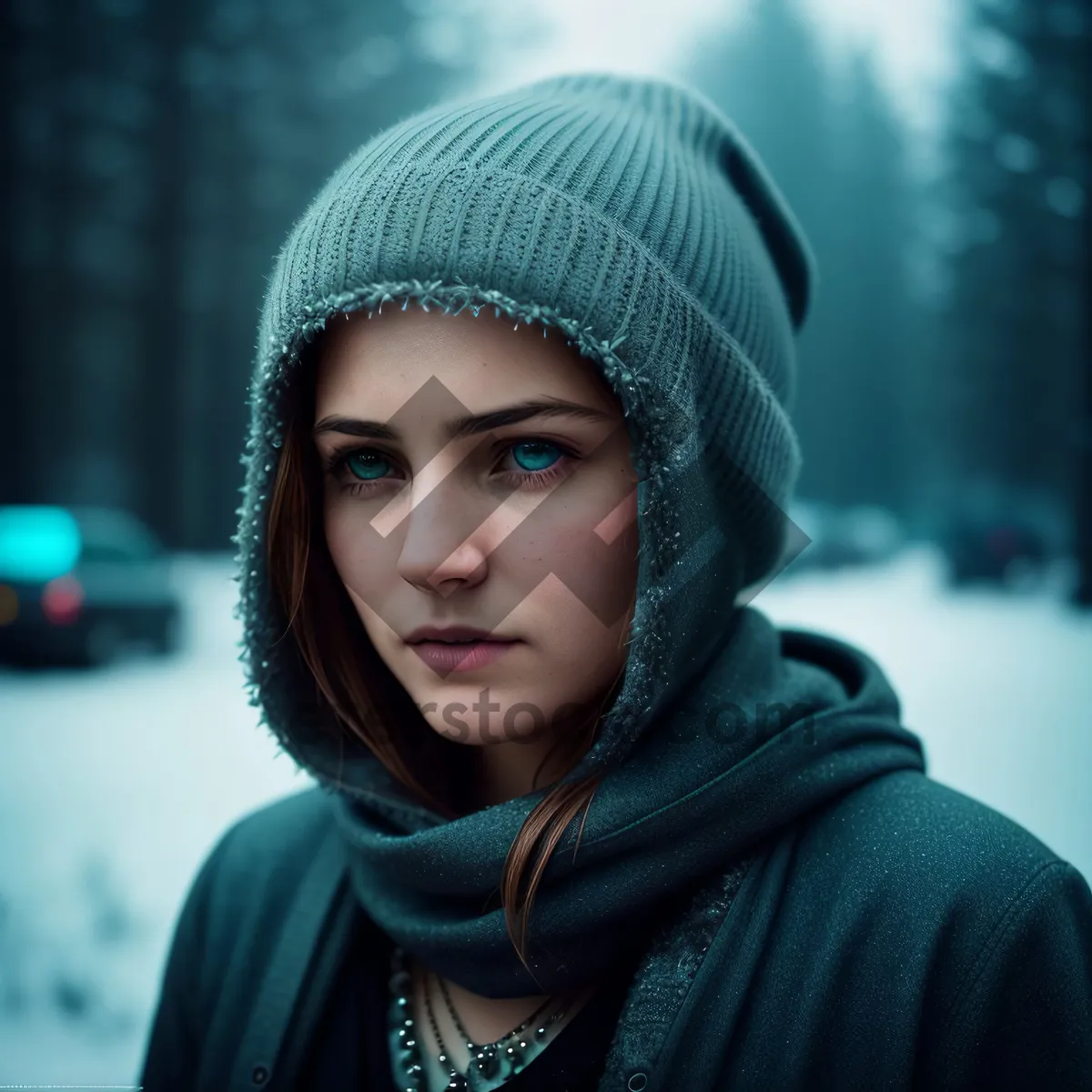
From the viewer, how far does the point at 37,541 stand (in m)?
3.20

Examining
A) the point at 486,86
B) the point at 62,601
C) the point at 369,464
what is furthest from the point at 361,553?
the point at 62,601

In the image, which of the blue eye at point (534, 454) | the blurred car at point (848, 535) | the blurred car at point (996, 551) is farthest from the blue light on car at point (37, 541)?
the blurred car at point (996, 551)

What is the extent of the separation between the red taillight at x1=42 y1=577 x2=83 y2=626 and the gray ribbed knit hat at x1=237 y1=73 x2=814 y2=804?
78.6 inches

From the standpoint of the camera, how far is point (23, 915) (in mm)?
1672

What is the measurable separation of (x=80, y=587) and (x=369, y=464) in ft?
8.16

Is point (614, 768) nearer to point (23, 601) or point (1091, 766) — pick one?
point (1091, 766)

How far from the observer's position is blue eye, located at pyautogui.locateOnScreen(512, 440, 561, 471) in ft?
2.55

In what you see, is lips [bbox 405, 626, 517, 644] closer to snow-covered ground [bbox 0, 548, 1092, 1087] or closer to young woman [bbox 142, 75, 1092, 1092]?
young woman [bbox 142, 75, 1092, 1092]

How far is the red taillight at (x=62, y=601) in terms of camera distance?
260 centimetres

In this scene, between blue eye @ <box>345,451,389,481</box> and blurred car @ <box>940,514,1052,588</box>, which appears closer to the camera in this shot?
blue eye @ <box>345,451,389,481</box>

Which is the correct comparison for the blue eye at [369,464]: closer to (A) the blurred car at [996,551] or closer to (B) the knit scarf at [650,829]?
(B) the knit scarf at [650,829]

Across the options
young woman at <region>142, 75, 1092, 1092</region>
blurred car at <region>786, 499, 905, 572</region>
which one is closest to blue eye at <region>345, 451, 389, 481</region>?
young woman at <region>142, 75, 1092, 1092</region>

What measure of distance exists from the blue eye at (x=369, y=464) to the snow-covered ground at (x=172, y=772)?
80 cm

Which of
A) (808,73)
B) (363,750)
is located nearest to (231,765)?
(363,750)
